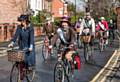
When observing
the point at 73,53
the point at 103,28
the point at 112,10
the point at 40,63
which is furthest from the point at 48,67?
the point at 112,10

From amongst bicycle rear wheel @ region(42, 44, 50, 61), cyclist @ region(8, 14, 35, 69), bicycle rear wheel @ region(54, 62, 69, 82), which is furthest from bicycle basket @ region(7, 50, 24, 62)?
bicycle rear wheel @ region(42, 44, 50, 61)

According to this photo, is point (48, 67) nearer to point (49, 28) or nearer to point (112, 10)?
point (49, 28)

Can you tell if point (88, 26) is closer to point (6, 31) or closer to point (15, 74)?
point (15, 74)

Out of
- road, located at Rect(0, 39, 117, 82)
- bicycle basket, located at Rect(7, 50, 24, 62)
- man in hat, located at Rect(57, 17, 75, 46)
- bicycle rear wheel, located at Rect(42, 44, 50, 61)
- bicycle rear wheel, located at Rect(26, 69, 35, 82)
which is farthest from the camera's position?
bicycle rear wheel, located at Rect(42, 44, 50, 61)

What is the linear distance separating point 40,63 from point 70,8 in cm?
7725

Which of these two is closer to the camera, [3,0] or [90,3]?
[3,0]

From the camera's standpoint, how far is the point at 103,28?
24.3m

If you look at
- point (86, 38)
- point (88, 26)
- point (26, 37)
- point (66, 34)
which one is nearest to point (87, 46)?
point (86, 38)

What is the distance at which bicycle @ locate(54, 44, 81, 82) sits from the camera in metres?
10.6

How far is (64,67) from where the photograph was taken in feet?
35.3

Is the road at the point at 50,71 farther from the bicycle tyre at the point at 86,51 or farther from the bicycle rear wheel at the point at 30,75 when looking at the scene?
the bicycle rear wheel at the point at 30,75

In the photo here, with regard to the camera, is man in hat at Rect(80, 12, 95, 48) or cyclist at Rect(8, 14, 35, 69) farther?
man in hat at Rect(80, 12, 95, 48)

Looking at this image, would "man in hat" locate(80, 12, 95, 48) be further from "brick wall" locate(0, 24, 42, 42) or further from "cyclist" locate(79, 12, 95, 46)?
"brick wall" locate(0, 24, 42, 42)

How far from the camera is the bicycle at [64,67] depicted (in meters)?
10.6
